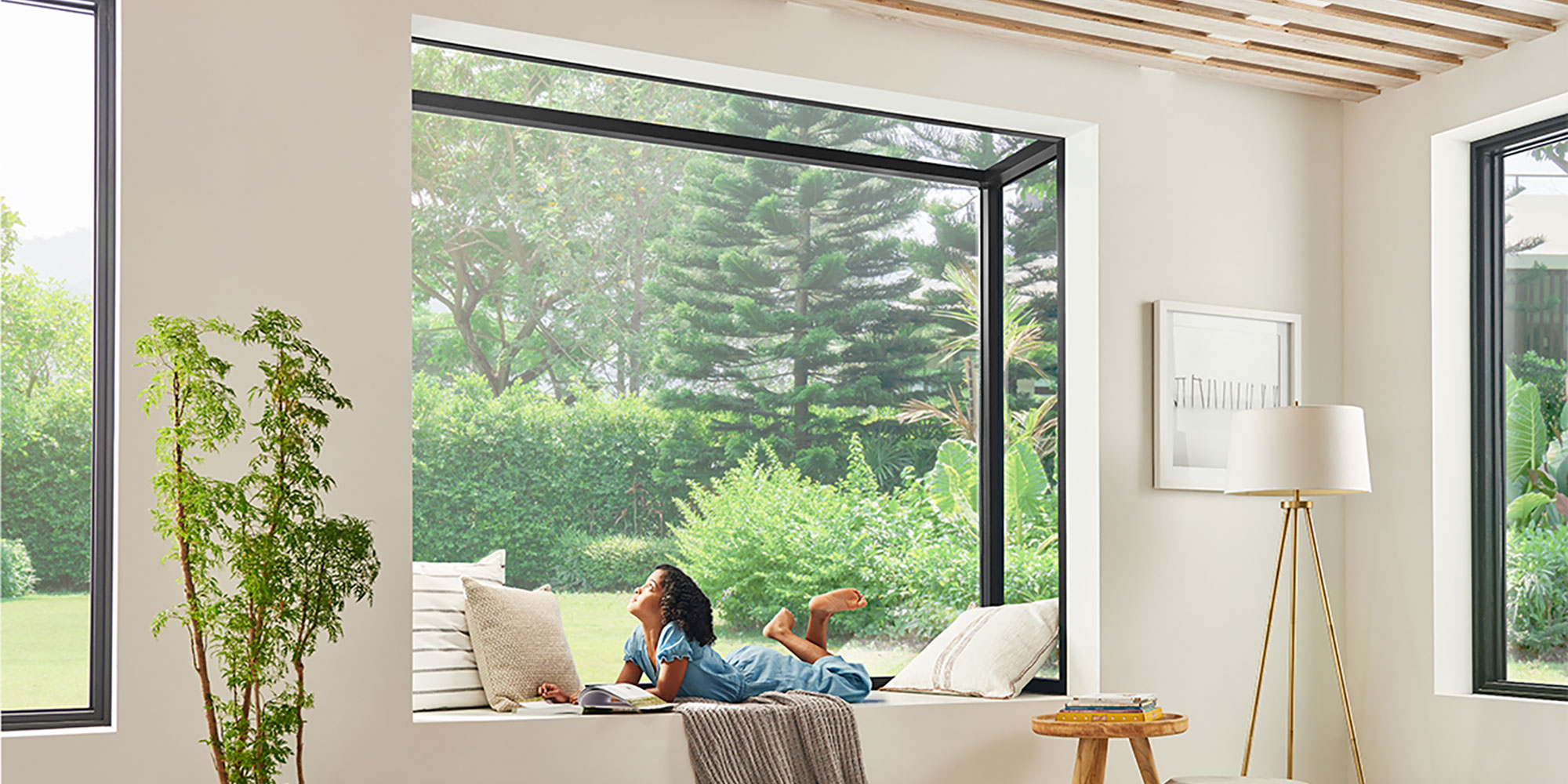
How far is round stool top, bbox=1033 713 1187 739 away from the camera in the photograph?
12.2 feet

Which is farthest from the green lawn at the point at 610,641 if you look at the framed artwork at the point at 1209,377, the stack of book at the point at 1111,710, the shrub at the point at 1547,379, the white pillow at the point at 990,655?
the shrub at the point at 1547,379

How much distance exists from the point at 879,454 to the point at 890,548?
647mm

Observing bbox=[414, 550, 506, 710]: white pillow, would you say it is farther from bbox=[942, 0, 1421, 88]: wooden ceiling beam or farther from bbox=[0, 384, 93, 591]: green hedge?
bbox=[942, 0, 1421, 88]: wooden ceiling beam

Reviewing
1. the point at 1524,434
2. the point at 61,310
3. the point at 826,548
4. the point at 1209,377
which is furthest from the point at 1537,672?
the point at 61,310

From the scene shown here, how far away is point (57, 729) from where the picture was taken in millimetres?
3018

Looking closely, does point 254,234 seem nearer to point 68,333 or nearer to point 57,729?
point 68,333

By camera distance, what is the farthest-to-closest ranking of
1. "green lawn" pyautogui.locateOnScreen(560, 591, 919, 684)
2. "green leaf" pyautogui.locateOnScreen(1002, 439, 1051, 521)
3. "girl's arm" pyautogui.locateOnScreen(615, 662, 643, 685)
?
"green lawn" pyautogui.locateOnScreen(560, 591, 919, 684) → "green leaf" pyautogui.locateOnScreen(1002, 439, 1051, 521) → "girl's arm" pyautogui.locateOnScreen(615, 662, 643, 685)

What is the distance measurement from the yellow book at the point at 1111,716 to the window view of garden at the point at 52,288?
2717 mm

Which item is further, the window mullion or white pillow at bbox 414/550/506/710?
the window mullion

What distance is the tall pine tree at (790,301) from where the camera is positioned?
7910 mm

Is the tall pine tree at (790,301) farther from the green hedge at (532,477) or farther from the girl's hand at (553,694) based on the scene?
the girl's hand at (553,694)

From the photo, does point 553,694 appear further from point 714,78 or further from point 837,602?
point 714,78

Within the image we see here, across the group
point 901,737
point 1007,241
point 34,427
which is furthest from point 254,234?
point 1007,241

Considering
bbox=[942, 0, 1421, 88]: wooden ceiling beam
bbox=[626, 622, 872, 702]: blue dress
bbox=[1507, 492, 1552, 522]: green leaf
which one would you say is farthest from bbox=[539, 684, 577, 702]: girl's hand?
bbox=[1507, 492, 1552, 522]: green leaf
